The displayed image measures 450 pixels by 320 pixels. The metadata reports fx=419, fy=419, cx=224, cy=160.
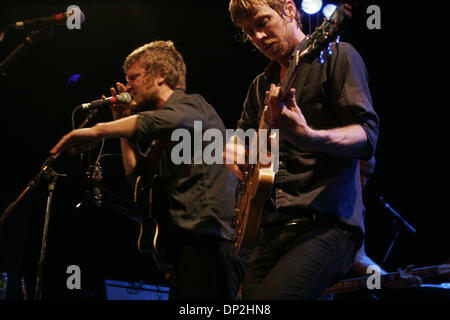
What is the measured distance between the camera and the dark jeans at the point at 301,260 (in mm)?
1598

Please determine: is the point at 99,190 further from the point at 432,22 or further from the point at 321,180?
the point at 432,22

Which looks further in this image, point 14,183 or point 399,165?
point 14,183

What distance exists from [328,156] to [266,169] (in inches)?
10.9

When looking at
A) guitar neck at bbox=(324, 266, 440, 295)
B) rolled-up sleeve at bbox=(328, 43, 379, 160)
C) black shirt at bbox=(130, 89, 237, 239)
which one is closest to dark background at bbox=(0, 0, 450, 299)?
black shirt at bbox=(130, 89, 237, 239)

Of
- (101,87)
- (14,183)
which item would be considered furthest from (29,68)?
(14,183)

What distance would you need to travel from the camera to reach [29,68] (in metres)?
6.05

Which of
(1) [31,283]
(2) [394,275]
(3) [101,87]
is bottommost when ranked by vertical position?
(1) [31,283]

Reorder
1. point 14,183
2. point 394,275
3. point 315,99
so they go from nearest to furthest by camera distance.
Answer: point 315,99, point 394,275, point 14,183

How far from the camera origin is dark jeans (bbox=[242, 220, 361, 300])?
160 centimetres

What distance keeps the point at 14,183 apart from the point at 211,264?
6.64 metres

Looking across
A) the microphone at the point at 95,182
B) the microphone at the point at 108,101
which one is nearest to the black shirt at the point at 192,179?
the microphone at the point at 108,101

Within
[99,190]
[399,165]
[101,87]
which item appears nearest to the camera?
[99,190]

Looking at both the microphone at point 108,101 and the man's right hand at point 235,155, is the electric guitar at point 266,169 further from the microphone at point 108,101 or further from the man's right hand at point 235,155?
the microphone at point 108,101

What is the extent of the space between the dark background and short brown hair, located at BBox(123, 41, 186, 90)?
2.02m
